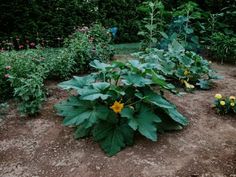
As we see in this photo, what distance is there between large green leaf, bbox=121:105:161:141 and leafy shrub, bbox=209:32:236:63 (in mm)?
3518

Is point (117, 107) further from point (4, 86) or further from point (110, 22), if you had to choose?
point (110, 22)

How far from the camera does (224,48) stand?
21.2 feet

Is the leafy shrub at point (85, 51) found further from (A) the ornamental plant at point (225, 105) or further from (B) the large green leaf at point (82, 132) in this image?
(A) the ornamental plant at point (225, 105)

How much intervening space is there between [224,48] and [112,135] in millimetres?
3902

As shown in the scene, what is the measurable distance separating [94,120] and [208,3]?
5.63 metres

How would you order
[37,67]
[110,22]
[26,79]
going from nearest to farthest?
[26,79]
[37,67]
[110,22]

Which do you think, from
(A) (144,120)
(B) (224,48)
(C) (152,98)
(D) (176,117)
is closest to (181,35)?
(B) (224,48)

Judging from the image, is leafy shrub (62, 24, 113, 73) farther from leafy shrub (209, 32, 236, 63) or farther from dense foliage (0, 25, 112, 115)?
leafy shrub (209, 32, 236, 63)

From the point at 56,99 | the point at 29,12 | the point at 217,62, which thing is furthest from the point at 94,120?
the point at 29,12

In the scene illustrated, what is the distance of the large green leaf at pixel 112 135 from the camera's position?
3359 mm

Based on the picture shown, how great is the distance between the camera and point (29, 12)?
7.17m

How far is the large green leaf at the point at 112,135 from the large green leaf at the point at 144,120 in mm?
129

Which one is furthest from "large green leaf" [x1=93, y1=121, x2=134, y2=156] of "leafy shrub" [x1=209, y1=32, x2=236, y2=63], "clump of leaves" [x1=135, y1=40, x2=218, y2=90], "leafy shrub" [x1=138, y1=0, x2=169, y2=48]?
"leafy shrub" [x1=209, y1=32, x2=236, y2=63]

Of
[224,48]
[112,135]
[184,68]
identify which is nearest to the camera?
[112,135]
